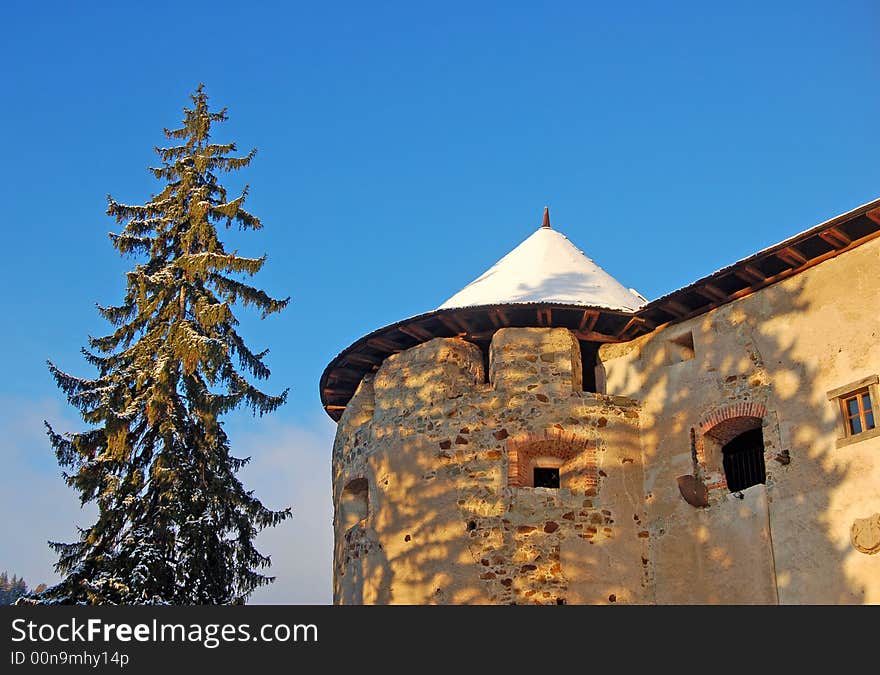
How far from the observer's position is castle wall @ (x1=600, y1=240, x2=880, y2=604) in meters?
11.1

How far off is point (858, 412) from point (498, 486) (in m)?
4.39

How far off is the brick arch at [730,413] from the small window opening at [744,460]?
0.42 m

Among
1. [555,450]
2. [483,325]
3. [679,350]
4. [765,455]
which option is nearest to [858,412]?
[765,455]

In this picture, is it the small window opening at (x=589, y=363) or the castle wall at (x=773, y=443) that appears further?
the small window opening at (x=589, y=363)

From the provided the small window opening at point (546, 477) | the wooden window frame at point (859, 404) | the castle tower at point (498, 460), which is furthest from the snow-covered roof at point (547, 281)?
the wooden window frame at point (859, 404)

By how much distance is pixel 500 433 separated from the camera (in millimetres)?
13719

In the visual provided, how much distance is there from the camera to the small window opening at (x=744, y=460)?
41.6ft

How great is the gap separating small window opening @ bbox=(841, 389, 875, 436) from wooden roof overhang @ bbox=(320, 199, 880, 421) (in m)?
1.69

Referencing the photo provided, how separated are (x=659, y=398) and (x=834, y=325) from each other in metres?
2.72

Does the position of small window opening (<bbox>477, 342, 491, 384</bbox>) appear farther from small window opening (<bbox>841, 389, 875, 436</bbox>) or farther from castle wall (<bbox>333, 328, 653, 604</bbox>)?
small window opening (<bbox>841, 389, 875, 436</bbox>)

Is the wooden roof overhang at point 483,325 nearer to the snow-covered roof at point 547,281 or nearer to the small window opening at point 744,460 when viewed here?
the snow-covered roof at point 547,281

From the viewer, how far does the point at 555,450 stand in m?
13.8

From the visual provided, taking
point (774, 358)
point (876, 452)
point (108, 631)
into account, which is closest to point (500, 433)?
point (774, 358)

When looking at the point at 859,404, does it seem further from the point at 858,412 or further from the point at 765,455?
the point at 765,455
